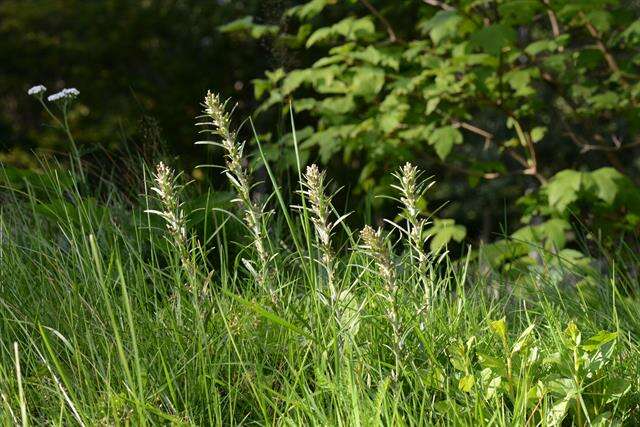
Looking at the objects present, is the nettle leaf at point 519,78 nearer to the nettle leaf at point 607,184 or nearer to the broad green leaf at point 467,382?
the nettle leaf at point 607,184

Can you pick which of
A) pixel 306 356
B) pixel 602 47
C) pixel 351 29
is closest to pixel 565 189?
pixel 602 47

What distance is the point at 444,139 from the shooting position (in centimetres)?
468

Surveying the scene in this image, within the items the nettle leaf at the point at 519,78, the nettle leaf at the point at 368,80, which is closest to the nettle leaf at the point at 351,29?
the nettle leaf at the point at 368,80

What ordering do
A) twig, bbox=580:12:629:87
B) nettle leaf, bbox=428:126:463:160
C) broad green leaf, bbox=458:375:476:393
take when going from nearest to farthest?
broad green leaf, bbox=458:375:476:393 < nettle leaf, bbox=428:126:463:160 < twig, bbox=580:12:629:87

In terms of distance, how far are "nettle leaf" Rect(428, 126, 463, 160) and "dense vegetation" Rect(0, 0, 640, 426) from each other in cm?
2

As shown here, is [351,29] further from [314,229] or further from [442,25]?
[314,229]

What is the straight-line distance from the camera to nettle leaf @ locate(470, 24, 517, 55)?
4188 mm

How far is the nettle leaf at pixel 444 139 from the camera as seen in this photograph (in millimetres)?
4637

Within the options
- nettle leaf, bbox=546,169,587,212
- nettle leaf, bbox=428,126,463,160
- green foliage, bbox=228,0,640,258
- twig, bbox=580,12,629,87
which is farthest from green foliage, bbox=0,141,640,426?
twig, bbox=580,12,629,87

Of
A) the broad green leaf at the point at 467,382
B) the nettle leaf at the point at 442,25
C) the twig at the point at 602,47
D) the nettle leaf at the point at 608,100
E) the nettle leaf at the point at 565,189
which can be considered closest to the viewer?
the broad green leaf at the point at 467,382

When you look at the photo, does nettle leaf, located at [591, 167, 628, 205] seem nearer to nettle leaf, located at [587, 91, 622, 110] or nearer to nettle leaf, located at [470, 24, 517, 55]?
nettle leaf, located at [587, 91, 622, 110]

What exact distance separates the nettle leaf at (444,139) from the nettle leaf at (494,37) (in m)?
0.61

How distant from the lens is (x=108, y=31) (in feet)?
35.9

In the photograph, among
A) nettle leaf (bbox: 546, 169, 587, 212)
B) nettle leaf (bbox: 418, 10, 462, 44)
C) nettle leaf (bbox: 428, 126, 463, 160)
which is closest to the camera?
nettle leaf (bbox: 546, 169, 587, 212)
